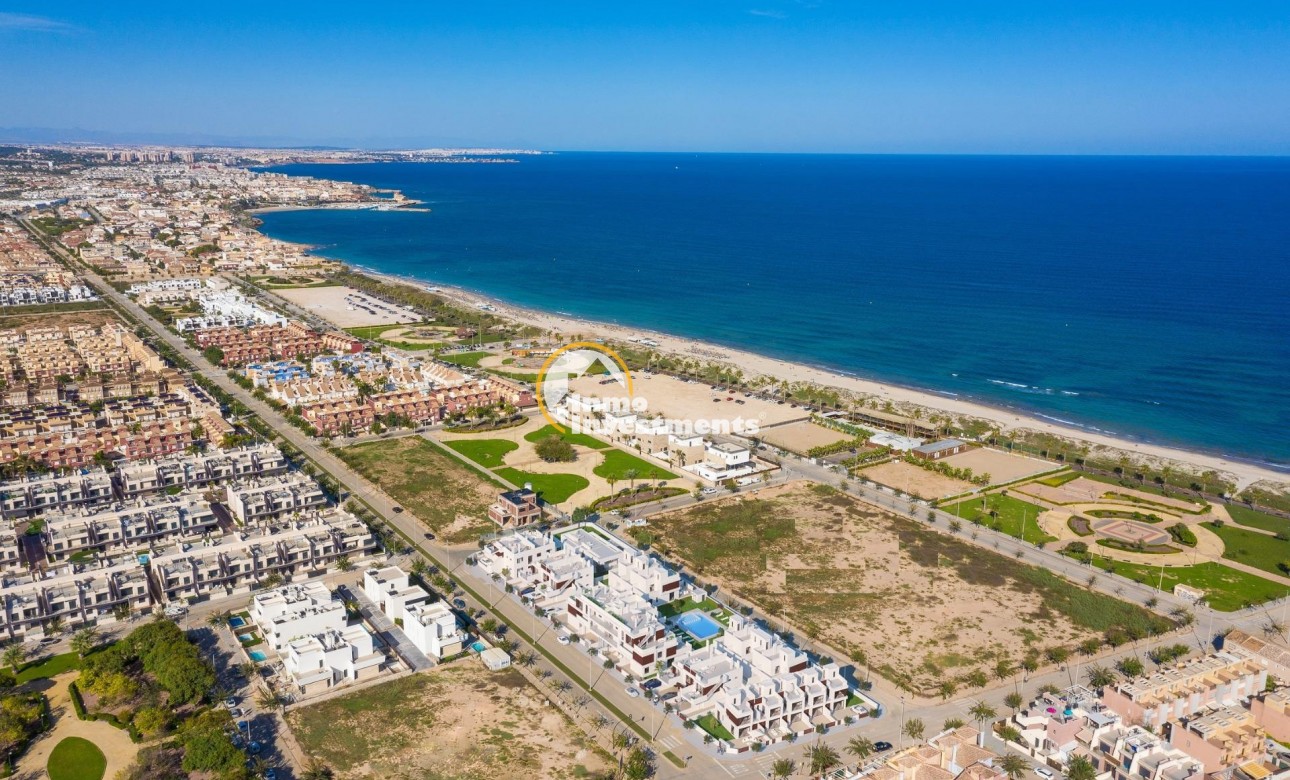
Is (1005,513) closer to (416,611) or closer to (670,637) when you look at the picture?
(670,637)

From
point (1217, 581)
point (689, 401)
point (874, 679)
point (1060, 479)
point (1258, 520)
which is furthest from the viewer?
point (689, 401)

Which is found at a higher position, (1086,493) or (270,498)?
(270,498)

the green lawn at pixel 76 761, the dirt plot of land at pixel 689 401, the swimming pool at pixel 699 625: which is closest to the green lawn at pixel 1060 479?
the dirt plot of land at pixel 689 401

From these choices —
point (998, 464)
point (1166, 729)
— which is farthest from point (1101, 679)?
point (998, 464)

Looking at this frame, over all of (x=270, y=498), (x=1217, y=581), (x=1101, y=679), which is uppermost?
(x=270, y=498)

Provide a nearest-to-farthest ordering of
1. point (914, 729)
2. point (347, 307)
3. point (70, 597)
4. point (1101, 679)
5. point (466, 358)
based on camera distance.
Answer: point (914, 729)
point (1101, 679)
point (70, 597)
point (466, 358)
point (347, 307)

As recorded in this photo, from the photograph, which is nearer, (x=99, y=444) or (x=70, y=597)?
(x=70, y=597)

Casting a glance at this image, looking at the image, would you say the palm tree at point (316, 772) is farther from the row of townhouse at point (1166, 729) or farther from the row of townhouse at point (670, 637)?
the row of townhouse at point (1166, 729)
